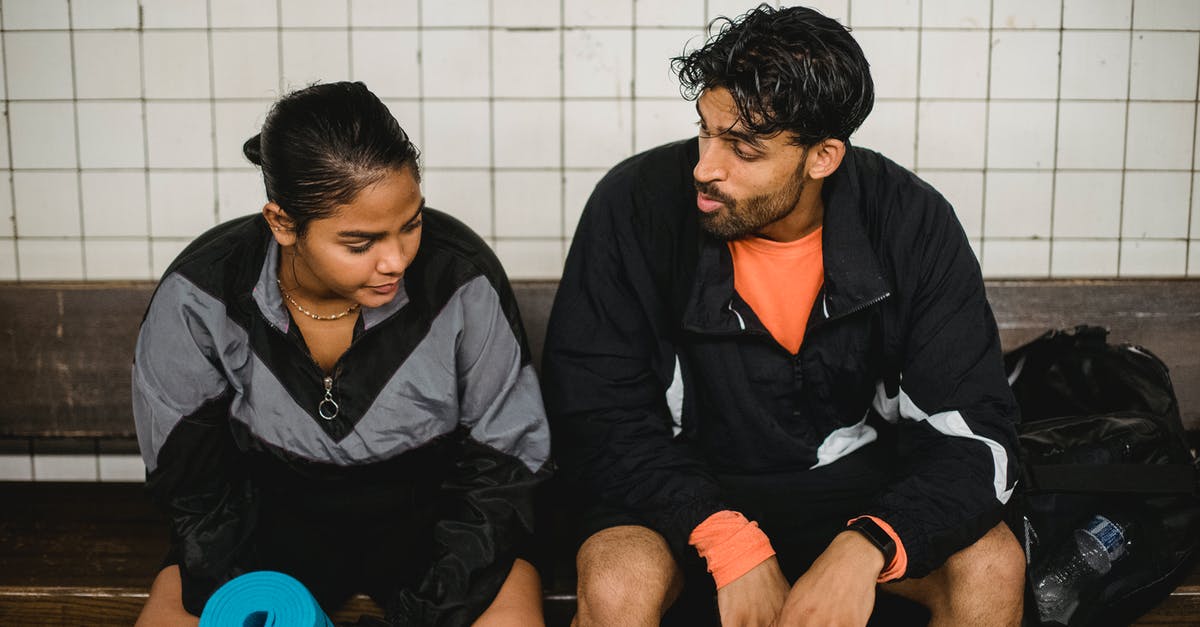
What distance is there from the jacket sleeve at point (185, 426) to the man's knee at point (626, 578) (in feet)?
2.22

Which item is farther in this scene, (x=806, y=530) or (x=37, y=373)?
(x=37, y=373)

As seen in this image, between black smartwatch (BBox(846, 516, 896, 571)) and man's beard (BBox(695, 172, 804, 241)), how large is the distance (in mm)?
598

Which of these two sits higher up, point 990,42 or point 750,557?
point 990,42

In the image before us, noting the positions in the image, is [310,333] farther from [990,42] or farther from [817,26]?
[990,42]

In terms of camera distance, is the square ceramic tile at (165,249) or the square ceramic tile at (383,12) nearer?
the square ceramic tile at (383,12)

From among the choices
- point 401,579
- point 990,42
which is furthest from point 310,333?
point 990,42

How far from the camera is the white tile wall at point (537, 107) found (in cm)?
250

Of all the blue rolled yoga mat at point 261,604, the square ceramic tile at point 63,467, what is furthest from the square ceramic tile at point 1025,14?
the square ceramic tile at point 63,467

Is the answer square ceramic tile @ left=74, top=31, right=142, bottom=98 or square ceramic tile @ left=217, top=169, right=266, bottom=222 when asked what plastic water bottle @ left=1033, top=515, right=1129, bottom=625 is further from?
square ceramic tile @ left=74, top=31, right=142, bottom=98

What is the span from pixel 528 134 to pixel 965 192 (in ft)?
4.12

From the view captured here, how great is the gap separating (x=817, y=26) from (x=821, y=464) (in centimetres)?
90

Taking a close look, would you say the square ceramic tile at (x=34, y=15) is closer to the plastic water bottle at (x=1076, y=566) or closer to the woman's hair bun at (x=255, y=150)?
the woman's hair bun at (x=255, y=150)

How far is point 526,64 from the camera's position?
2.51 m

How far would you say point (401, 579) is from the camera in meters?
1.81
